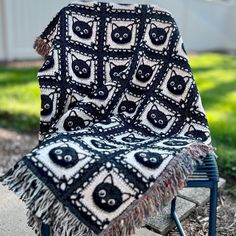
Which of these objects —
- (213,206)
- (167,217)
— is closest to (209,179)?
(213,206)

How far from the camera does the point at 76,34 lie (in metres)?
1.96

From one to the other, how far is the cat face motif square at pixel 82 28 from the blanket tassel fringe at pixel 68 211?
2.68 feet

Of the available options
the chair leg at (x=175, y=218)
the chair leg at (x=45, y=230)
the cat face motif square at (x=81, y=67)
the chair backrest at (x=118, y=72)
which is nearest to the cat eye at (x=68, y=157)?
the chair leg at (x=45, y=230)

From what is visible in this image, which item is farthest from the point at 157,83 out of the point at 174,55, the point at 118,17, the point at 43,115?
the point at 43,115

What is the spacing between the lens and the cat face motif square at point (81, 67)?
190 cm

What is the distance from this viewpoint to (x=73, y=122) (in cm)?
176

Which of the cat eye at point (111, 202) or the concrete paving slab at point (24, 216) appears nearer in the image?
the cat eye at point (111, 202)

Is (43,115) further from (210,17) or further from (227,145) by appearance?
(210,17)

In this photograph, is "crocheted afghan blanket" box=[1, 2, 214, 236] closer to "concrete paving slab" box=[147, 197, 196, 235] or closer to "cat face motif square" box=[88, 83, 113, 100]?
"cat face motif square" box=[88, 83, 113, 100]

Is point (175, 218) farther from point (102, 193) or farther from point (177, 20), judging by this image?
point (177, 20)

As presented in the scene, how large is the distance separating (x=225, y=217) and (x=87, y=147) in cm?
105

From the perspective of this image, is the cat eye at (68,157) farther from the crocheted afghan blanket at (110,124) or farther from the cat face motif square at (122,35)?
the cat face motif square at (122,35)

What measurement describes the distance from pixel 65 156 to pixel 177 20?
651cm

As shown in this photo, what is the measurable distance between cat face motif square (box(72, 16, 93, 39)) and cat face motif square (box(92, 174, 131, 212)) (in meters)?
0.87
